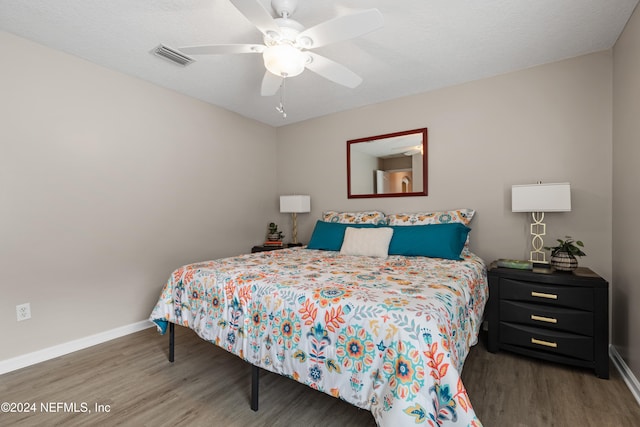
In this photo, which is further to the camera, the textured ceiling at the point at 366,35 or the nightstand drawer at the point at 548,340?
the nightstand drawer at the point at 548,340

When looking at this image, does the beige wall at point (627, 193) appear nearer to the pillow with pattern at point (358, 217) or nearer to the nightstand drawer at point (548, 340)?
the nightstand drawer at point (548, 340)

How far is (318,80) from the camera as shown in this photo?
2.92 metres

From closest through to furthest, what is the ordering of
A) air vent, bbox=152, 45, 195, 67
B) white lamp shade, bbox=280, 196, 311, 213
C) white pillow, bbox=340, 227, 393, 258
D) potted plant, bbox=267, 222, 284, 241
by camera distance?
air vent, bbox=152, 45, 195, 67 < white pillow, bbox=340, 227, 393, 258 < white lamp shade, bbox=280, 196, 311, 213 < potted plant, bbox=267, 222, 284, 241

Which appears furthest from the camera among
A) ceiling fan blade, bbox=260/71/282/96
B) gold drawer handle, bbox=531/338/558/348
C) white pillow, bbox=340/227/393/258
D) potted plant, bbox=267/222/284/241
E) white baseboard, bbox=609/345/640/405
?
potted plant, bbox=267/222/284/241

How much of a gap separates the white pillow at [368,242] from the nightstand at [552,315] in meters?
0.88

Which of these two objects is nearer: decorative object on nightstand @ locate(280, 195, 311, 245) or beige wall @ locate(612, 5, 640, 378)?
beige wall @ locate(612, 5, 640, 378)

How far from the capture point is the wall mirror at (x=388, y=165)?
327cm

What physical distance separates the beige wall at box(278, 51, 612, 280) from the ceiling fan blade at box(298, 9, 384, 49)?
1855mm

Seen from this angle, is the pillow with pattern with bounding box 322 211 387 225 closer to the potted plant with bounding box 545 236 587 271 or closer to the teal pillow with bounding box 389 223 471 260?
the teal pillow with bounding box 389 223 471 260

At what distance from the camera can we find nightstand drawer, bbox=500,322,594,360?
2.02 m

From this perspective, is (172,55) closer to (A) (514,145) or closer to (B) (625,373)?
(A) (514,145)

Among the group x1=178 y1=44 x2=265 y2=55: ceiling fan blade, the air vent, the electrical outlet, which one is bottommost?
the electrical outlet

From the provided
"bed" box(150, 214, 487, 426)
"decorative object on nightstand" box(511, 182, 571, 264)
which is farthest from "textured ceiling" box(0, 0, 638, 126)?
"bed" box(150, 214, 487, 426)

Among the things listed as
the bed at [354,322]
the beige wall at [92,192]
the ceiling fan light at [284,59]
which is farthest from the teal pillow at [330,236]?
the ceiling fan light at [284,59]
